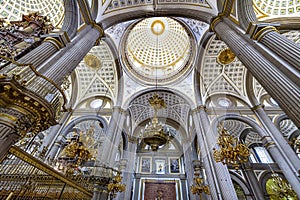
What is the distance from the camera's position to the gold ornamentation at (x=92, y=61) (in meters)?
12.2

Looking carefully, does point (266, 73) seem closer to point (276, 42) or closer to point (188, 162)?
point (276, 42)

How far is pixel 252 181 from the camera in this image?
11305mm

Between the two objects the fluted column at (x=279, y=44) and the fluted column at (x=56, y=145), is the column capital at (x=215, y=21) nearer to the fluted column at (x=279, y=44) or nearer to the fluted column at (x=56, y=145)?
the fluted column at (x=279, y=44)

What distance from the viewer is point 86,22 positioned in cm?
668

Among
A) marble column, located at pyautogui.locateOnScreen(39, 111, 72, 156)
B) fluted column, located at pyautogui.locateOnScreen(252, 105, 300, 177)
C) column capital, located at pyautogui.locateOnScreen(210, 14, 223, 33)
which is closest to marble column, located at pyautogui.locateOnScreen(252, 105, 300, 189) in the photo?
fluted column, located at pyautogui.locateOnScreen(252, 105, 300, 177)

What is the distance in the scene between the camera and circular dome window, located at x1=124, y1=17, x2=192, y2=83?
46.3 ft

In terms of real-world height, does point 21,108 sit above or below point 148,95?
below

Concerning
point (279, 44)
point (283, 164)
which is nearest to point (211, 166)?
point (283, 164)

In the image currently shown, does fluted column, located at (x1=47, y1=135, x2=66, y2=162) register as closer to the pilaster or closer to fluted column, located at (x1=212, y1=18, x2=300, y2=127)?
fluted column, located at (x1=212, y1=18, x2=300, y2=127)

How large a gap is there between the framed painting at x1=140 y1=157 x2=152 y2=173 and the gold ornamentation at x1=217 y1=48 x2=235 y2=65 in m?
12.7

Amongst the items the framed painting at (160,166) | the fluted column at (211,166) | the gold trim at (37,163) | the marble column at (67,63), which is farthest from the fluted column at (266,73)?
the framed painting at (160,166)

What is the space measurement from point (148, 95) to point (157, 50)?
15.9ft

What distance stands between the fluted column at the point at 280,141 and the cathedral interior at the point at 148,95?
77 mm

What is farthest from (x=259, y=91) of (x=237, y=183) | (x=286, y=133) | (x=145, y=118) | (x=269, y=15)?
(x=145, y=118)
